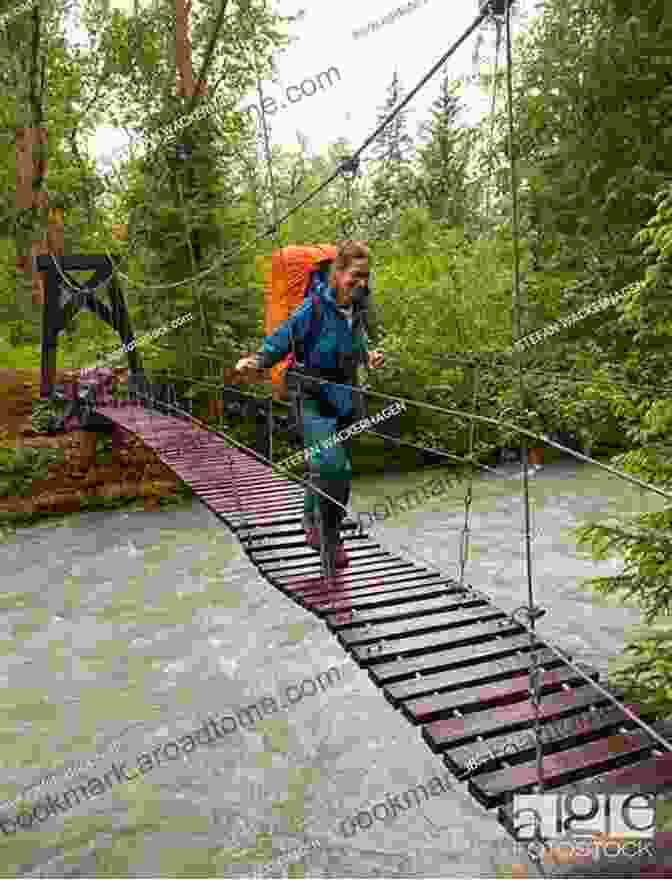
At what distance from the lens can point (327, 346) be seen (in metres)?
3.46

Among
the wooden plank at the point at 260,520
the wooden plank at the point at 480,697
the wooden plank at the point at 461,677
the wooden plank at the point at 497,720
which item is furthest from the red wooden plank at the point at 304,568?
the wooden plank at the point at 497,720

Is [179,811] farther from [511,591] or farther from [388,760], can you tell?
[511,591]

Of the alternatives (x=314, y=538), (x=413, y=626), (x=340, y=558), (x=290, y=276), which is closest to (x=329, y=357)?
(x=290, y=276)

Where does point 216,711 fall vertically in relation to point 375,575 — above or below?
below

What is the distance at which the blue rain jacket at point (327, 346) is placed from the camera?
134 inches

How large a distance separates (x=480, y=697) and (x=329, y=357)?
5.23 feet

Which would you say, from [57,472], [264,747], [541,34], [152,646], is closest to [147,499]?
[57,472]

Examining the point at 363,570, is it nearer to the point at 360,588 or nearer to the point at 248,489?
the point at 360,588

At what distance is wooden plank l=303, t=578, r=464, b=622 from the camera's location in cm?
338

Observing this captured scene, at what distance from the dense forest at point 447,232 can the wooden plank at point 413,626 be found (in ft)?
2.39

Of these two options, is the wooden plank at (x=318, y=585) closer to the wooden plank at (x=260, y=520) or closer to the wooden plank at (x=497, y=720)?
the wooden plank at (x=260, y=520)

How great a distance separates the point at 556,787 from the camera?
7.46ft

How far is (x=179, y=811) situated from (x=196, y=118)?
9468 mm

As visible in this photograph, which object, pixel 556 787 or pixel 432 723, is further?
pixel 432 723
